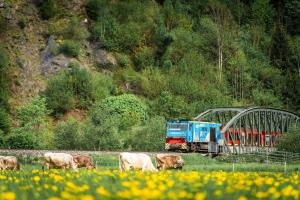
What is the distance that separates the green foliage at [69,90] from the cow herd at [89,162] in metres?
38.4

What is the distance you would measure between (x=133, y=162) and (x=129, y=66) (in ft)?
186

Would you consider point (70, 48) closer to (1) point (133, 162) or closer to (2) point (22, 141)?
(2) point (22, 141)

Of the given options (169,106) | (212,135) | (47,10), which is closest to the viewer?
(212,135)

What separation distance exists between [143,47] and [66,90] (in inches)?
790

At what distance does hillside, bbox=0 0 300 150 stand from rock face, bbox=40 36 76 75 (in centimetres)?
13

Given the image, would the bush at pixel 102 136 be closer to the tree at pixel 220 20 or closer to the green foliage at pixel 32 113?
the green foliage at pixel 32 113

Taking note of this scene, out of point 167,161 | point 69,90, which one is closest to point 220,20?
point 69,90

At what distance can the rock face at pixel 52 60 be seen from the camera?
2734 inches

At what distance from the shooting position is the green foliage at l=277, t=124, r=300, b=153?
46.9 m

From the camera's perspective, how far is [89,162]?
25891mm

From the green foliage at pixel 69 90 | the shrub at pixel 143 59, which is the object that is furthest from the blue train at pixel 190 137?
the shrub at pixel 143 59

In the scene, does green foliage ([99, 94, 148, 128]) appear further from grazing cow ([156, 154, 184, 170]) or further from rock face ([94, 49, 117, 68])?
grazing cow ([156, 154, 184, 170])

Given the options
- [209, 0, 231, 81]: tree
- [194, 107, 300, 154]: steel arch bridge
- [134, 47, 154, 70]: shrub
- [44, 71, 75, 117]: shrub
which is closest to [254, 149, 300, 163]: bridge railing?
[194, 107, 300, 154]: steel arch bridge

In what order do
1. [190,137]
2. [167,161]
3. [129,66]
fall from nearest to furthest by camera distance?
1. [167,161]
2. [190,137]
3. [129,66]
